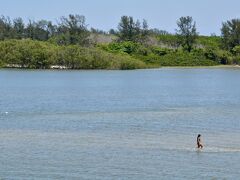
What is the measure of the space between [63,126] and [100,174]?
17.3 metres

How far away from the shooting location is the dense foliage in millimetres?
154625

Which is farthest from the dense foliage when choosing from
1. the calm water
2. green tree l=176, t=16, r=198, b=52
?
the calm water

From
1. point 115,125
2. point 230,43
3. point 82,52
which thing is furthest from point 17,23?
point 115,125

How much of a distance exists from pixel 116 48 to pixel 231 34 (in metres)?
34.8

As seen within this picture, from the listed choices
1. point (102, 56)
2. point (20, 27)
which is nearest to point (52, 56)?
point (102, 56)

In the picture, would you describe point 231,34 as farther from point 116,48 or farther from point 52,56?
point 52,56

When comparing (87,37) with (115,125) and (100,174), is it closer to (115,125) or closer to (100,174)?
(115,125)

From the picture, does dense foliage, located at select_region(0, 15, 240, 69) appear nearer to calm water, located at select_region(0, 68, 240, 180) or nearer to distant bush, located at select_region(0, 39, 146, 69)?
distant bush, located at select_region(0, 39, 146, 69)

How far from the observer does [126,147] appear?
3697 centimetres

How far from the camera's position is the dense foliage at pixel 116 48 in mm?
154625

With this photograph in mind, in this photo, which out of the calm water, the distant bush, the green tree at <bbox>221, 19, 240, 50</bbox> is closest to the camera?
the calm water

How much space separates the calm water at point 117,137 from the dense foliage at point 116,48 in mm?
→ 81192

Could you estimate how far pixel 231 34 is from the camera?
189000 mm

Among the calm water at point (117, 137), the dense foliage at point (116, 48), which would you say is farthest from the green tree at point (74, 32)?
the calm water at point (117, 137)
